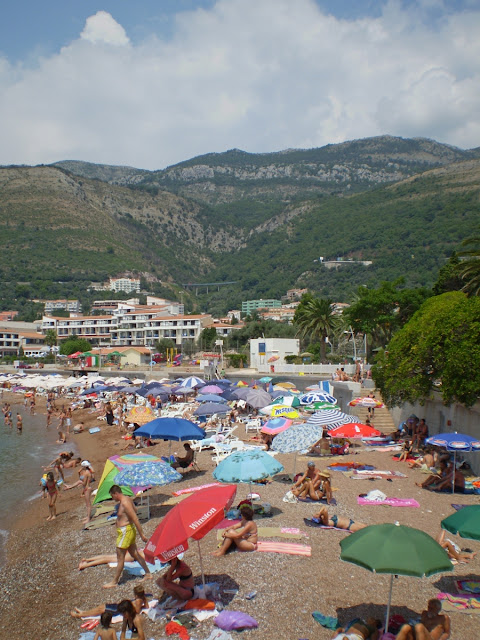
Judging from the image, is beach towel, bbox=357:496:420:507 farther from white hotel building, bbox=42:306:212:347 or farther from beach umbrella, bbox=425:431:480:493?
white hotel building, bbox=42:306:212:347

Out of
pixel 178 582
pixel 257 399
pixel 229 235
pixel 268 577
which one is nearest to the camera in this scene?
pixel 178 582

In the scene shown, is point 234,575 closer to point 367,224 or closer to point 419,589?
point 419,589

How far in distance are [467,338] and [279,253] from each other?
16421cm

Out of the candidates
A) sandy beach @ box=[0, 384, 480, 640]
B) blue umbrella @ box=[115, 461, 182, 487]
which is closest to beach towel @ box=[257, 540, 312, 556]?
sandy beach @ box=[0, 384, 480, 640]

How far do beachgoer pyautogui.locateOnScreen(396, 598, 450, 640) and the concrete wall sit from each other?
27.1 feet

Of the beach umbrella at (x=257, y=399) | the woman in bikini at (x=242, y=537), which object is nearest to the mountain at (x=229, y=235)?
the beach umbrella at (x=257, y=399)

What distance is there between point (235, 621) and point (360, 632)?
150cm

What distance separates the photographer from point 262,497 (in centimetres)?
1108

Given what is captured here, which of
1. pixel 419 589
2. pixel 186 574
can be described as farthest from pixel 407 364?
pixel 186 574

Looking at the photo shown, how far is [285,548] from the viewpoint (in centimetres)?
811

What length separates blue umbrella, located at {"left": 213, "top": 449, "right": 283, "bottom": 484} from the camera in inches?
354

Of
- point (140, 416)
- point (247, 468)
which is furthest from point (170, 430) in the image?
point (140, 416)

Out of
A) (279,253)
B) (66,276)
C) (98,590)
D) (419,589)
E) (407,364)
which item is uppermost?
(279,253)

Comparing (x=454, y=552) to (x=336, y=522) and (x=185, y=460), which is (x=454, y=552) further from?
(x=185, y=460)
